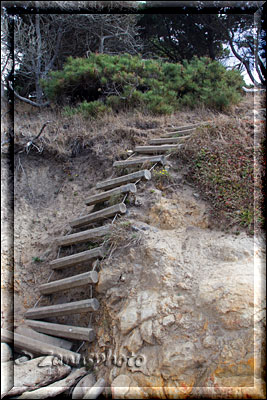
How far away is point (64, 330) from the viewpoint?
167 inches

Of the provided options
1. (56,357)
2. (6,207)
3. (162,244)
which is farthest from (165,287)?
(6,207)

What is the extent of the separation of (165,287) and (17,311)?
2435mm

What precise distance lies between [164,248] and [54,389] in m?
2.00

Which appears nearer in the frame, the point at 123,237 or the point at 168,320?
the point at 168,320

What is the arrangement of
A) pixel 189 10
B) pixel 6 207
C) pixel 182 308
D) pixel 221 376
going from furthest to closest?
pixel 189 10, pixel 6 207, pixel 182 308, pixel 221 376

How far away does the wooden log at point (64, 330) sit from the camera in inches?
159

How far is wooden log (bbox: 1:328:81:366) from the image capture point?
4.04 metres


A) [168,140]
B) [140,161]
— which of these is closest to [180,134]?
[168,140]


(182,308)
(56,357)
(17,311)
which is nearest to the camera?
(182,308)

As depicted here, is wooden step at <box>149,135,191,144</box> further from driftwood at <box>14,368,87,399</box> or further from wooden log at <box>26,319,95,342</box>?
driftwood at <box>14,368,87,399</box>

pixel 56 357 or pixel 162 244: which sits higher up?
pixel 162 244

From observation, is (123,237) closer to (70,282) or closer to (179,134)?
(70,282)

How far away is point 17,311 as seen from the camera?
4926 millimetres

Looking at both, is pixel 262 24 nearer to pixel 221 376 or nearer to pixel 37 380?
pixel 221 376
